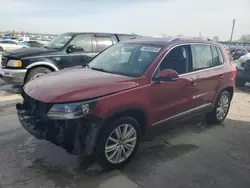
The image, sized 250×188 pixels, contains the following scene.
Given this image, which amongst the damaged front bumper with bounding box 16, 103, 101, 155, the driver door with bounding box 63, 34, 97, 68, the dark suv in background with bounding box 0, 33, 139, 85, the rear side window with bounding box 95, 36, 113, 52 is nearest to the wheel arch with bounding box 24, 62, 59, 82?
the dark suv in background with bounding box 0, 33, 139, 85

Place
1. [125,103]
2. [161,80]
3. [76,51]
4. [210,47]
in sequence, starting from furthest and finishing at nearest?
1. [76,51]
2. [210,47]
3. [161,80]
4. [125,103]

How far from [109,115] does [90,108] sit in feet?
0.88

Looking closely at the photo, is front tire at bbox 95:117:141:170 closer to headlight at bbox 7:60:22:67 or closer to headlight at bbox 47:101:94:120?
headlight at bbox 47:101:94:120

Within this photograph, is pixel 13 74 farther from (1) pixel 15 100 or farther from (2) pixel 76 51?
(2) pixel 76 51

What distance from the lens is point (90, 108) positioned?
9.52ft

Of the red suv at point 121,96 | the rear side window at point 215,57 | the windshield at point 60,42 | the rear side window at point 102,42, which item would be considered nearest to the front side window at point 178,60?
the red suv at point 121,96

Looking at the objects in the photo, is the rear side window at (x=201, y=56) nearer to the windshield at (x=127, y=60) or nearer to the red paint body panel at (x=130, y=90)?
the red paint body panel at (x=130, y=90)

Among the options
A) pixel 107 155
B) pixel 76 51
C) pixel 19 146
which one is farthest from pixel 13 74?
pixel 107 155

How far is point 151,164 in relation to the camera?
3.55 metres

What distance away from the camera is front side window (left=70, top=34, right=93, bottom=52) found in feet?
24.8

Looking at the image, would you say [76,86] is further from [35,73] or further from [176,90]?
[35,73]

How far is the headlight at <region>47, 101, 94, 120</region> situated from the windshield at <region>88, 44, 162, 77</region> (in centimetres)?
98

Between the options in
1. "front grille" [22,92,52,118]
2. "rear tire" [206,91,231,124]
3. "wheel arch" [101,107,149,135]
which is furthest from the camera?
"rear tire" [206,91,231,124]

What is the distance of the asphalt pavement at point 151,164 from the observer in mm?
3102
